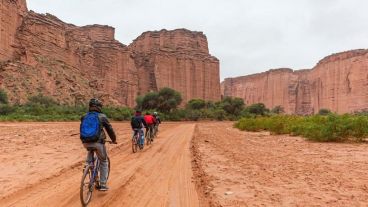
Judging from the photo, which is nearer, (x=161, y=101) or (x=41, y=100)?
(x=41, y=100)

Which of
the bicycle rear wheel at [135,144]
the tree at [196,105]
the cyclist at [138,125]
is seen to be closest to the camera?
the bicycle rear wheel at [135,144]

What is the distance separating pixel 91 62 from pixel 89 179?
87.0m

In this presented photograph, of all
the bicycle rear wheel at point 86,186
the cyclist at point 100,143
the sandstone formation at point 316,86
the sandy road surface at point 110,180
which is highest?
the sandstone formation at point 316,86

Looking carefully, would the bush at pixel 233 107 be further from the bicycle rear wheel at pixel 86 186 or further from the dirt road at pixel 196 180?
the bicycle rear wheel at pixel 86 186

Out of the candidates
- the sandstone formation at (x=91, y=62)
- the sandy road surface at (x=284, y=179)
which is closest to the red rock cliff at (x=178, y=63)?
the sandstone formation at (x=91, y=62)

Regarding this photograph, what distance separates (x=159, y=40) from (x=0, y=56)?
5890 centimetres

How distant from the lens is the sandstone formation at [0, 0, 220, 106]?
68.9 metres

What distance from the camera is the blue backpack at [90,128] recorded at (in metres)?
7.58

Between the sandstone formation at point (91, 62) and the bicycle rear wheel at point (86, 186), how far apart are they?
5906cm

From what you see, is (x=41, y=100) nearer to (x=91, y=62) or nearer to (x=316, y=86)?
(x=91, y=62)

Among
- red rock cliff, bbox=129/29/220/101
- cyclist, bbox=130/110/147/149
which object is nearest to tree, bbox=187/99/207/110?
red rock cliff, bbox=129/29/220/101

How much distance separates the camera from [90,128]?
301 inches

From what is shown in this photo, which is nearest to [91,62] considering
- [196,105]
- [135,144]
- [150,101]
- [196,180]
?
[150,101]

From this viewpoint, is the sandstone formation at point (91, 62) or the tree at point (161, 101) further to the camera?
the tree at point (161, 101)
